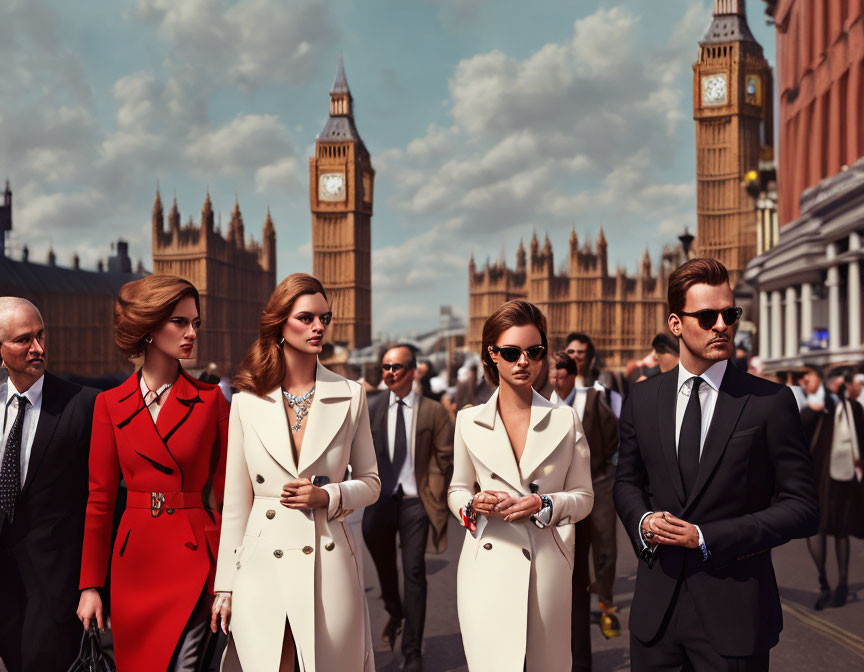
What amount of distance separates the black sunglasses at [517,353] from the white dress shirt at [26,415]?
1.28m

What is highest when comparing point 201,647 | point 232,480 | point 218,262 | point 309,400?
point 218,262

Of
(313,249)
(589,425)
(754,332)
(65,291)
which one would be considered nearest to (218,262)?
(313,249)

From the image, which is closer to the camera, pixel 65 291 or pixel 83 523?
pixel 83 523

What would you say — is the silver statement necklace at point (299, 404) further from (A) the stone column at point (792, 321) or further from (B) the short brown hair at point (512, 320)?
(A) the stone column at point (792, 321)

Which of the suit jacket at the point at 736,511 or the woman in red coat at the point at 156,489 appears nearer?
the suit jacket at the point at 736,511

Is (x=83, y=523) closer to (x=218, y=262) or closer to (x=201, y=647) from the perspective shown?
(x=201, y=647)

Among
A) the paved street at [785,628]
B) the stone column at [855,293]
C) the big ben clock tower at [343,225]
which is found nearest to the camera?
the paved street at [785,628]

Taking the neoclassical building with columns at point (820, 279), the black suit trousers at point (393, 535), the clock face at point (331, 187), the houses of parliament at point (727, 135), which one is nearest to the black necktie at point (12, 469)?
the black suit trousers at point (393, 535)

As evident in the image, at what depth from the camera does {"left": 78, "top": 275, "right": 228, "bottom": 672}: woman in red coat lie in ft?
8.10

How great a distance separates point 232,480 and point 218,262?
57133mm

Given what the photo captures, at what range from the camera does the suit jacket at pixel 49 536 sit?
2.60 m

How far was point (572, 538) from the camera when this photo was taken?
273 centimetres

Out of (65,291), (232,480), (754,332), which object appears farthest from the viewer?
(65,291)

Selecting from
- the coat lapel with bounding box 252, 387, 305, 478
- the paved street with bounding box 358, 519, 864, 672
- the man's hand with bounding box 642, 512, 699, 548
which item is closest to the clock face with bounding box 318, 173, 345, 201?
the paved street with bounding box 358, 519, 864, 672
